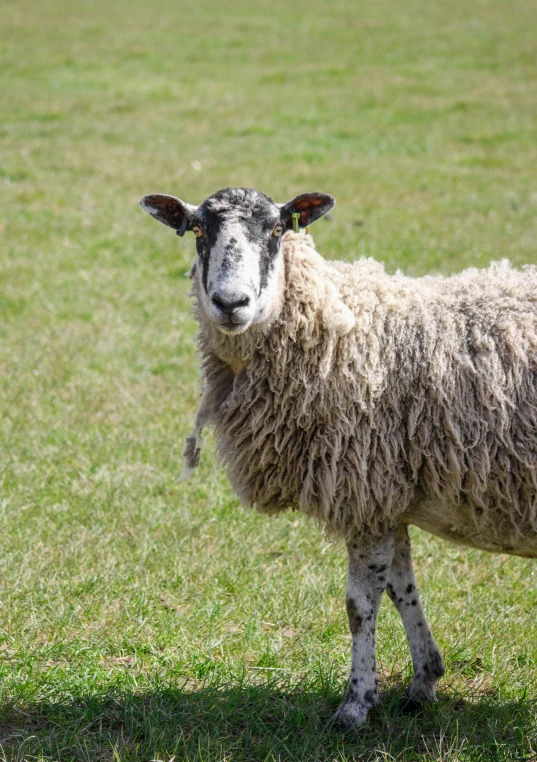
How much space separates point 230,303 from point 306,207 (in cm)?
78

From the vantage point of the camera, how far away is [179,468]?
242 inches

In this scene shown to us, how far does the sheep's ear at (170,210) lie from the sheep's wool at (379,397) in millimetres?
320

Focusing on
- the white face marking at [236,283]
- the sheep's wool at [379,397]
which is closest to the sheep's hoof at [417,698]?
the sheep's wool at [379,397]

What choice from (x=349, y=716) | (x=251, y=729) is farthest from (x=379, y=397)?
(x=251, y=729)

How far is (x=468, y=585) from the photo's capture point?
4.98m

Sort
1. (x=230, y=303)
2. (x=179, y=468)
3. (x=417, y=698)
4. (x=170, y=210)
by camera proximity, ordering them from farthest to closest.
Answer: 1. (x=179, y=468)
2. (x=170, y=210)
3. (x=417, y=698)
4. (x=230, y=303)

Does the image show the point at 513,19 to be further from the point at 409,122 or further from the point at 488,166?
the point at 488,166

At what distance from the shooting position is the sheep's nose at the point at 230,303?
3.67 m

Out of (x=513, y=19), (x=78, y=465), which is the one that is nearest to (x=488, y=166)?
(x=78, y=465)

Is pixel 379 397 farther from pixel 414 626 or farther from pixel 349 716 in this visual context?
pixel 349 716

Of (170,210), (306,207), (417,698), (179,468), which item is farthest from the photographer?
(179,468)

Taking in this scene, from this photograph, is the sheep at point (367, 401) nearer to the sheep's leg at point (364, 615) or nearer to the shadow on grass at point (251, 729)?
the sheep's leg at point (364, 615)

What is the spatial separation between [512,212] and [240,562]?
831 centimetres

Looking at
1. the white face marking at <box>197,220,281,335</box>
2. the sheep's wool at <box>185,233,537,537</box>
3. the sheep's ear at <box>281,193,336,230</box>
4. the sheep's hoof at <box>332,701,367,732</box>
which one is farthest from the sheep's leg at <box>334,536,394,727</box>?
the sheep's ear at <box>281,193,336,230</box>
